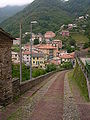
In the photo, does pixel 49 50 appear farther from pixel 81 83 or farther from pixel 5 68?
pixel 5 68

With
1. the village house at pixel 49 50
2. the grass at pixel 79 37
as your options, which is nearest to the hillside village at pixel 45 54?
the village house at pixel 49 50

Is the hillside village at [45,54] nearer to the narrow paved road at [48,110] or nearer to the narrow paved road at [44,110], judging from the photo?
the narrow paved road at [48,110]

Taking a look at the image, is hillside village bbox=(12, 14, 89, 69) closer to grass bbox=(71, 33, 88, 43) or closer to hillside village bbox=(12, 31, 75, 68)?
hillside village bbox=(12, 31, 75, 68)

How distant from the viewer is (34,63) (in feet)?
340

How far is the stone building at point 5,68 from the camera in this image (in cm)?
1174

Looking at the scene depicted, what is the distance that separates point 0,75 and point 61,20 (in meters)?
191

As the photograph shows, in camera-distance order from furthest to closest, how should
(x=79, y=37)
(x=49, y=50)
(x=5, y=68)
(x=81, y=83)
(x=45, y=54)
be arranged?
1. (x=79, y=37)
2. (x=49, y=50)
3. (x=45, y=54)
4. (x=81, y=83)
5. (x=5, y=68)

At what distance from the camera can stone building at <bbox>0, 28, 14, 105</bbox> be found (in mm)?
11742

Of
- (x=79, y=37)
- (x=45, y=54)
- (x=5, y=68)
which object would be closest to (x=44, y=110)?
(x=5, y=68)

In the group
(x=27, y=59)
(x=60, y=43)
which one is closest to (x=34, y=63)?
(x=27, y=59)

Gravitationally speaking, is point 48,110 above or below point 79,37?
below

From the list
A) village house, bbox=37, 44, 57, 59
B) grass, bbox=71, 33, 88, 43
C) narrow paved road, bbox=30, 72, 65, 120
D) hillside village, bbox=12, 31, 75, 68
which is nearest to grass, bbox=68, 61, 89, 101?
narrow paved road, bbox=30, 72, 65, 120

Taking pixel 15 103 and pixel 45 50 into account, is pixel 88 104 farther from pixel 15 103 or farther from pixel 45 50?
pixel 45 50

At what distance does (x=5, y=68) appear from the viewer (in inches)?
476
